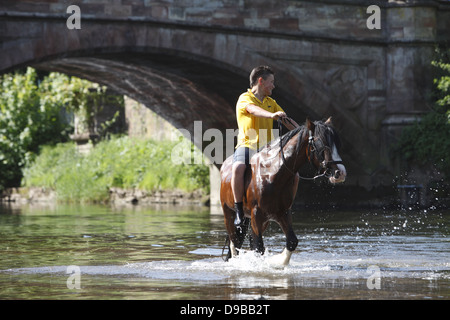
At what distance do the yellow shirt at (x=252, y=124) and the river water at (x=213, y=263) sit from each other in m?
0.96

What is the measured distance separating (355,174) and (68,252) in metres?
10.5

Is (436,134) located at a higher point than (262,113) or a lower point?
lower

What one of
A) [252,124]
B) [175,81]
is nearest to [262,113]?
[252,124]

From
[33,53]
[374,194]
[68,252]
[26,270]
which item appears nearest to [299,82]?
[374,194]

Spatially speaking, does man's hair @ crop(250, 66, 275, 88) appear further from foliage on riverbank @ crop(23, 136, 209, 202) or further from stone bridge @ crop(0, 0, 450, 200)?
foliage on riverbank @ crop(23, 136, 209, 202)

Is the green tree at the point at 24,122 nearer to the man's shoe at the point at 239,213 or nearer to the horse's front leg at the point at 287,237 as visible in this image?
the man's shoe at the point at 239,213

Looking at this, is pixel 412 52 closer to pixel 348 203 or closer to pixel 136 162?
pixel 348 203

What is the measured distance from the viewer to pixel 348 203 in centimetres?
2003

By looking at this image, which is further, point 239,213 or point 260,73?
point 260,73

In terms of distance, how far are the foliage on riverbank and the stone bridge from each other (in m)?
4.35

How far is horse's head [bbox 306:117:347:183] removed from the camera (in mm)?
7637

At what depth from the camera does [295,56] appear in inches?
727

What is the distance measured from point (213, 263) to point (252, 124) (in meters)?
1.24

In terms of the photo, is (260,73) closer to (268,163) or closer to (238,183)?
(268,163)
